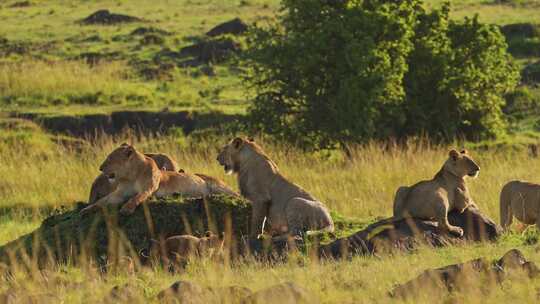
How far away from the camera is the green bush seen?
19641mm

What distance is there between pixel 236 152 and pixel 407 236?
7.20 feet

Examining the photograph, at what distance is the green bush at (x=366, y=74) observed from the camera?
1964 centimetres

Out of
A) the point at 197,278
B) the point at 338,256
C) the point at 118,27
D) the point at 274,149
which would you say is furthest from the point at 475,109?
the point at 118,27

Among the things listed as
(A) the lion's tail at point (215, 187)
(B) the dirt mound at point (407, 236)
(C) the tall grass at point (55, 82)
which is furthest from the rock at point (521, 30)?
(B) the dirt mound at point (407, 236)

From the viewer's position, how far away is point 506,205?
11.6 m

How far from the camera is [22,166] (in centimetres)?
1691

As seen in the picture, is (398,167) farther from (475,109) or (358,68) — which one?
(475,109)

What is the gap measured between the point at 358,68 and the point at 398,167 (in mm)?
3682

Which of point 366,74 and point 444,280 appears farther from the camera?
point 366,74

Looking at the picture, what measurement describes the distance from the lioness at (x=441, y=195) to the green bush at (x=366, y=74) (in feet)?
28.5

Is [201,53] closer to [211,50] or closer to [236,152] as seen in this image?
[211,50]

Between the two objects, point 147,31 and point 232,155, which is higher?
point 232,155

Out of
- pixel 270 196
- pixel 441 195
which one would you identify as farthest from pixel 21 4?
pixel 441 195

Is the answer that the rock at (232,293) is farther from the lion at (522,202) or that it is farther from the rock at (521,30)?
the rock at (521,30)
